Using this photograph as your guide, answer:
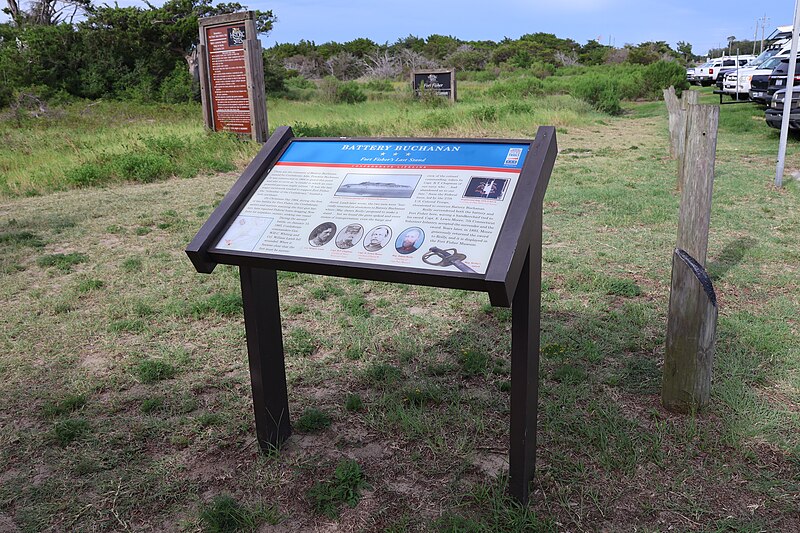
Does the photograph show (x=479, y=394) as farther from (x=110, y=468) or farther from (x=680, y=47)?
(x=680, y=47)

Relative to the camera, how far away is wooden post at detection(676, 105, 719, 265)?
3820 mm

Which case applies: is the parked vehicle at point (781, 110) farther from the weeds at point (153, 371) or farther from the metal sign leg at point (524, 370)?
the weeds at point (153, 371)

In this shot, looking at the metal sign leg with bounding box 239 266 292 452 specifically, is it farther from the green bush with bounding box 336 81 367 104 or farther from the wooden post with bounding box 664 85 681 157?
the green bush with bounding box 336 81 367 104

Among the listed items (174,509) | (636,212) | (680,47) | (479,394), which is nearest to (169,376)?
(174,509)

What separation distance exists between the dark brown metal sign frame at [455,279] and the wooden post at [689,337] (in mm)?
895

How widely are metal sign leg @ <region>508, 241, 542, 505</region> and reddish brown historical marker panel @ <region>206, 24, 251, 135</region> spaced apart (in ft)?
34.8

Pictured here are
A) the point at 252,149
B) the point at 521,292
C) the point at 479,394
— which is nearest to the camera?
the point at 521,292

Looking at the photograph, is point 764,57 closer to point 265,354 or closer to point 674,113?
point 674,113

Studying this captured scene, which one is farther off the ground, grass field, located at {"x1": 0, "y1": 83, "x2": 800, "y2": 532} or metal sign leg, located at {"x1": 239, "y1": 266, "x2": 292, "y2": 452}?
metal sign leg, located at {"x1": 239, "y1": 266, "x2": 292, "y2": 452}

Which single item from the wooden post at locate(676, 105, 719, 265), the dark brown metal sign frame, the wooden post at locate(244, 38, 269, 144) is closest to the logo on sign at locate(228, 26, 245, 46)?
the wooden post at locate(244, 38, 269, 144)

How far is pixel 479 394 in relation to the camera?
11.1 ft

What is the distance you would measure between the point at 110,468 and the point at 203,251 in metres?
1.10

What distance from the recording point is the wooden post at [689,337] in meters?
2.94

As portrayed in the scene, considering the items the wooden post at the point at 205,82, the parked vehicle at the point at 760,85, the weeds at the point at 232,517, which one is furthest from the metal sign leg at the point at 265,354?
the parked vehicle at the point at 760,85
